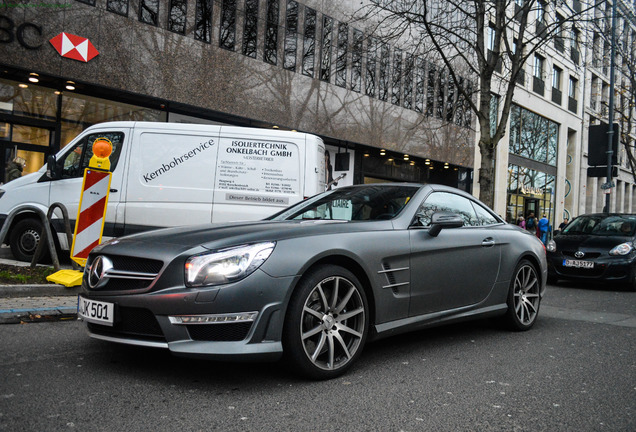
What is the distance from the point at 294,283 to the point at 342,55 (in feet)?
52.5

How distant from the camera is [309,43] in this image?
17047 millimetres

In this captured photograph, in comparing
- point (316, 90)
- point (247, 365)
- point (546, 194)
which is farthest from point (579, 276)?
point (546, 194)

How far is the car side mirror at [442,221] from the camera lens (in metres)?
4.24

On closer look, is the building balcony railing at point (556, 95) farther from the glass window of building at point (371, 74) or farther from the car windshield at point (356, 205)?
the car windshield at point (356, 205)

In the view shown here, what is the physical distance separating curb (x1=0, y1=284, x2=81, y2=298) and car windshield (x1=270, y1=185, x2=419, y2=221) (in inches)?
112

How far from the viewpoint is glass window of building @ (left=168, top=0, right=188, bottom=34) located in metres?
13.7

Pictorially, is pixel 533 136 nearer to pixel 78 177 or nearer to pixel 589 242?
pixel 589 242

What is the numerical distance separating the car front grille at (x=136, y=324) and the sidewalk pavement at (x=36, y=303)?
2216 millimetres

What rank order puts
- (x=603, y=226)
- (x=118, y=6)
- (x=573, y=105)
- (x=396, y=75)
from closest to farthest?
(x=603, y=226), (x=118, y=6), (x=396, y=75), (x=573, y=105)

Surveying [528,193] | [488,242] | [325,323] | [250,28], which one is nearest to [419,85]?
[250,28]

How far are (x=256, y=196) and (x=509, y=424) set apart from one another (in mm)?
6294

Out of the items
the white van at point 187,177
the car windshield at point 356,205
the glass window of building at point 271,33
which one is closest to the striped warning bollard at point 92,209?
the white van at point 187,177

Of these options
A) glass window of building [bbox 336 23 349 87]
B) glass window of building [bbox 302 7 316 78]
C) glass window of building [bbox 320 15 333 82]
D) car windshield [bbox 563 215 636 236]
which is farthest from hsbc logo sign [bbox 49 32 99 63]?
car windshield [bbox 563 215 636 236]

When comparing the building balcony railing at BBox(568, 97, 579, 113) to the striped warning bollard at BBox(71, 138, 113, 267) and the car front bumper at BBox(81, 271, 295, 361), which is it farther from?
the car front bumper at BBox(81, 271, 295, 361)
